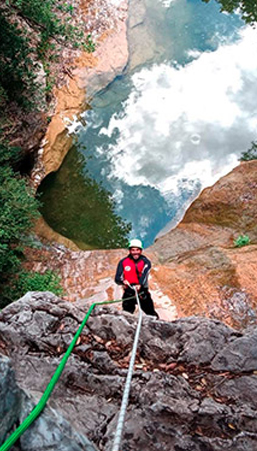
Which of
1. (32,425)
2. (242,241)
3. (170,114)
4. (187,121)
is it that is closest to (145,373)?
(32,425)

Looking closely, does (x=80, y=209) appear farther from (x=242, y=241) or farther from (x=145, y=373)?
(x=145, y=373)

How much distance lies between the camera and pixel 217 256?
8523 mm

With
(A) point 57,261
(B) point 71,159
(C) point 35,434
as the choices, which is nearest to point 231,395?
(C) point 35,434

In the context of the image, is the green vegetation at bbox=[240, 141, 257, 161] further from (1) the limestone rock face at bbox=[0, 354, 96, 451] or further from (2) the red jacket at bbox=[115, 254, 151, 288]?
(1) the limestone rock face at bbox=[0, 354, 96, 451]

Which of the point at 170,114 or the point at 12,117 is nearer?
the point at 12,117

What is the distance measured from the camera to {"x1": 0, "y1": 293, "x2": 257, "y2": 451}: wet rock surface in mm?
2621

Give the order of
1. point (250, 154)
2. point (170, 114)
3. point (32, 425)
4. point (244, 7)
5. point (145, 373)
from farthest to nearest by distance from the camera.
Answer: point (244, 7) → point (170, 114) → point (250, 154) → point (145, 373) → point (32, 425)

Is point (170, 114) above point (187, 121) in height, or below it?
above

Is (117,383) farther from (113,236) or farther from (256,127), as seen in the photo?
(256,127)

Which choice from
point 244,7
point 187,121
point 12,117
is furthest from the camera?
point 244,7

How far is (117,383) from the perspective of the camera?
3035mm

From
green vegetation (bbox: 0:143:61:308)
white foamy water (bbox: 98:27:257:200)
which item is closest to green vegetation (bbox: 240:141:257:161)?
white foamy water (bbox: 98:27:257:200)

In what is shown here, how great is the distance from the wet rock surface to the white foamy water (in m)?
11.0

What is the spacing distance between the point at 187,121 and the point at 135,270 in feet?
43.2
